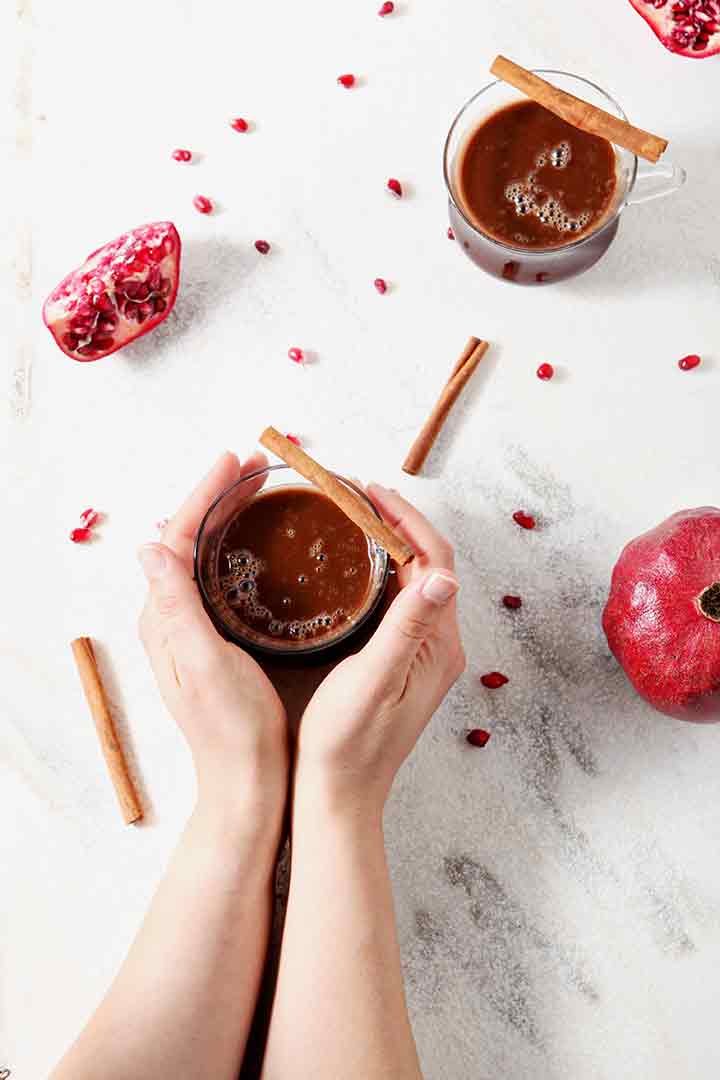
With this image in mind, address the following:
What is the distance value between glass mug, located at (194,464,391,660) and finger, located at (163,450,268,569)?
6cm

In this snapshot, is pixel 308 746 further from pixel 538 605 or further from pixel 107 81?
pixel 107 81

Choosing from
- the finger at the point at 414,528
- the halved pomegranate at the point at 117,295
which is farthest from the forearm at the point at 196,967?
the halved pomegranate at the point at 117,295

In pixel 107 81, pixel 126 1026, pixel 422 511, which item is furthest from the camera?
pixel 107 81

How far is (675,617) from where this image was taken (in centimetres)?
159

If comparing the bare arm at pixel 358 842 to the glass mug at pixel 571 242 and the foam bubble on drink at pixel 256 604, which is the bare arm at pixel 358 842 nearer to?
the foam bubble on drink at pixel 256 604

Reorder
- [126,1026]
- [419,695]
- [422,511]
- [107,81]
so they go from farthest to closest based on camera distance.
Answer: [107,81], [422,511], [419,695], [126,1026]

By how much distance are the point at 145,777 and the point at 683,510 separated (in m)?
0.99

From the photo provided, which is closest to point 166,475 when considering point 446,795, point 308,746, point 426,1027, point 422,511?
point 422,511

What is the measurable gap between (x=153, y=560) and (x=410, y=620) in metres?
0.39

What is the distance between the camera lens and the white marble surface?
1.74 metres

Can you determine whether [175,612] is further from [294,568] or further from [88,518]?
[88,518]

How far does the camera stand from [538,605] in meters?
1.82

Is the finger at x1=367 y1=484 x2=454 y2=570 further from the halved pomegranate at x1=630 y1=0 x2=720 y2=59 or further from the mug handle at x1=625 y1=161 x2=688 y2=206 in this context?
the halved pomegranate at x1=630 y1=0 x2=720 y2=59

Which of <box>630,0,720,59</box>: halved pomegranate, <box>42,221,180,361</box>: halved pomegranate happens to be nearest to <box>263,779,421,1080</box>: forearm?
<box>42,221,180,361</box>: halved pomegranate
